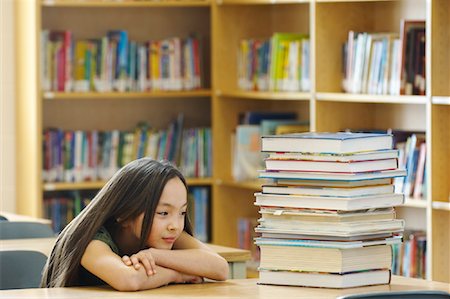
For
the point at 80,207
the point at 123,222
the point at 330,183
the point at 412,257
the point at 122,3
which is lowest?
the point at 412,257

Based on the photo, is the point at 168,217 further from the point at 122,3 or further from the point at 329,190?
the point at 122,3

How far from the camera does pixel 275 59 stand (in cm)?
557

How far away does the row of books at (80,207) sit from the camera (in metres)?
5.88

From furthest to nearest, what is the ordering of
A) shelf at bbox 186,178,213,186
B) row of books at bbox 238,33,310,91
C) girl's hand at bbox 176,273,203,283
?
shelf at bbox 186,178,213,186 → row of books at bbox 238,33,310,91 → girl's hand at bbox 176,273,203,283

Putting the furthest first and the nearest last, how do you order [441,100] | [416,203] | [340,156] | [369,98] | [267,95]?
[267,95] → [369,98] → [416,203] → [441,100] → [340,156]

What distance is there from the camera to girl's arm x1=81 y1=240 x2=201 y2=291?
271cm

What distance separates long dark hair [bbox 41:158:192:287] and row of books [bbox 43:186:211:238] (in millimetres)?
2948

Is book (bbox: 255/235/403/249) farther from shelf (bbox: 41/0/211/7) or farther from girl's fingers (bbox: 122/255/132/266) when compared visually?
shelf (bbox: 41/0/211/7)

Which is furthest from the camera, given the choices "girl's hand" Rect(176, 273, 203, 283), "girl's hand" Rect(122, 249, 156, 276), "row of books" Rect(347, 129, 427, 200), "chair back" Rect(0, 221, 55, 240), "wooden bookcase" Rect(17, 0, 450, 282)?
"wooden bookcase" Rect(17, 0, 450, 282)

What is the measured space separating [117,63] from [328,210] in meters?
3.33

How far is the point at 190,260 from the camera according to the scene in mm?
2869

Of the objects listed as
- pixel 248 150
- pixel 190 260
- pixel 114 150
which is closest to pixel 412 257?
pixel 248 150

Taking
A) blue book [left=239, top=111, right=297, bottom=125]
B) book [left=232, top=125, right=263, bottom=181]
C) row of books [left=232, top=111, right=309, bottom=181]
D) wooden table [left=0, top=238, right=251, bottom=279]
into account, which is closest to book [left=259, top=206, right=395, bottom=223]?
wooden table [left=0, top=238, right=251, bottom=279]

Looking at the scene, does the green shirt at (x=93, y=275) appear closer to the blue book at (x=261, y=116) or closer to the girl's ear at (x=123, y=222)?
the girl's ear at (x=123, y=222)
